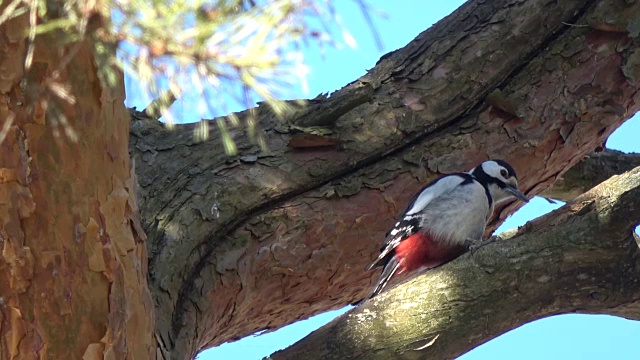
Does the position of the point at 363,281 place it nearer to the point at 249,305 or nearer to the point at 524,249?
the point at 249,305

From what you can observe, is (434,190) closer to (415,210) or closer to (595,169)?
(415,210)

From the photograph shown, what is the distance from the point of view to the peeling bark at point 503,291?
325 cm

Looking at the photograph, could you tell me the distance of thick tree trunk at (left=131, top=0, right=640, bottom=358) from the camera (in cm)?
385

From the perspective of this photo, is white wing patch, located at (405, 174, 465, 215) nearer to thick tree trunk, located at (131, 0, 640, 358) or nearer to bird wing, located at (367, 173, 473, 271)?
bird wing, located at (367, 173, 473, 271)

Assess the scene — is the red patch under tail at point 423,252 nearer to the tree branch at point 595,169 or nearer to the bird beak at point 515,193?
the bird beak at point 515,193

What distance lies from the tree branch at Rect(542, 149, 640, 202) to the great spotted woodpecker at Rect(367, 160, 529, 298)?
2.71ft

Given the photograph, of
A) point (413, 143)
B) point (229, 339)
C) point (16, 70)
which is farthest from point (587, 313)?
point (16, 70)

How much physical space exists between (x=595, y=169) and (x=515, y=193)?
1069 millimetres

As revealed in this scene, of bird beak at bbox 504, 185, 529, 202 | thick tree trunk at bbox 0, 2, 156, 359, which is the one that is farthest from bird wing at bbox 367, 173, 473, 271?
thick tree trunk at bbox 0, 2, 156, 359

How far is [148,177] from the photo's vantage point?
3.97m

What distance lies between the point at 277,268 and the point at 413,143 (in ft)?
2.74

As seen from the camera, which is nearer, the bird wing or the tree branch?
the bird wing

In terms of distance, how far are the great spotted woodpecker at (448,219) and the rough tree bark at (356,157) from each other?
0.54ft

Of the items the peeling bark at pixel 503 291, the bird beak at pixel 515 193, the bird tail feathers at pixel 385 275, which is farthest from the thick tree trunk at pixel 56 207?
the bird beak at pixel 515 193
